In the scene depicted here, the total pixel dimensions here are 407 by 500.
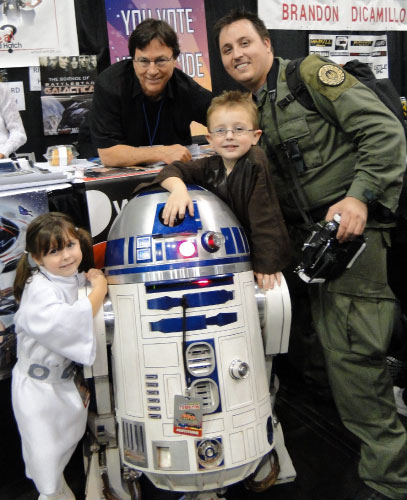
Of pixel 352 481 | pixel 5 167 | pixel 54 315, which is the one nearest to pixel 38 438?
pixel 54 315

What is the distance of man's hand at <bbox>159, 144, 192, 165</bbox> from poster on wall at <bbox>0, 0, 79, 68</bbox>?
5.96 ft

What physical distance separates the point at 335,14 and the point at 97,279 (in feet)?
12.0

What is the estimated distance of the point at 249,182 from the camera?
1544mm

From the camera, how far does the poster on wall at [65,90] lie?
11.1ft

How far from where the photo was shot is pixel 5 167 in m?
1.83

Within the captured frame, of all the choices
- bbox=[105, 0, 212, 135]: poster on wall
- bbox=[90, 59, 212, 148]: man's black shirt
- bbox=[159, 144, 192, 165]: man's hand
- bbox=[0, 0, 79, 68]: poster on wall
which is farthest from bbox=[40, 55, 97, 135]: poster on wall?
bbox=[159, 144, 192, 165]: man's hand

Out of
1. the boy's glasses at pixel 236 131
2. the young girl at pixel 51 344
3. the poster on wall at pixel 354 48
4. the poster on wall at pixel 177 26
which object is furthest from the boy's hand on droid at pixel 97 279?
the poster on wall at pixel 354 48

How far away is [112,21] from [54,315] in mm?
2706

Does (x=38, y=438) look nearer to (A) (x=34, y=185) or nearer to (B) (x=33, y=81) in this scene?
(A) (x=34, y=185)

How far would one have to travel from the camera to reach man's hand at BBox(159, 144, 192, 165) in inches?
76.9

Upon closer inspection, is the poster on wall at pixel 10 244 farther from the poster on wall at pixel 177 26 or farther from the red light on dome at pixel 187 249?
the poster on wall at pixel 177 26

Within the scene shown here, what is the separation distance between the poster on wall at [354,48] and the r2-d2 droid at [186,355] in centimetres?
333

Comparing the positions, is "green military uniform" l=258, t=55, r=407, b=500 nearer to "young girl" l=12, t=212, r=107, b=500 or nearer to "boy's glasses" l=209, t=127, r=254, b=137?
"boy's glasses" l=209, t=127, r=254, b=137

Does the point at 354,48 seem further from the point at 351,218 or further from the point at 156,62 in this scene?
the point at 351,218
